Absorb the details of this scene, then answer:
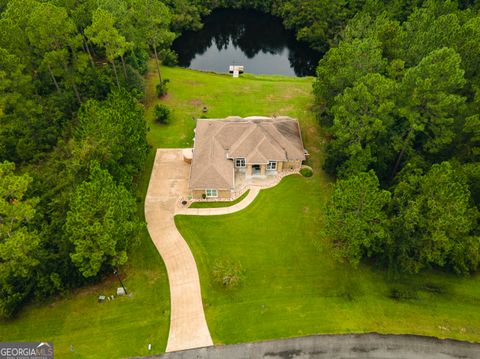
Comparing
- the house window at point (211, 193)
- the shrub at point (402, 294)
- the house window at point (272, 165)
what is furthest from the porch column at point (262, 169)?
the shrub at point (402, 294)

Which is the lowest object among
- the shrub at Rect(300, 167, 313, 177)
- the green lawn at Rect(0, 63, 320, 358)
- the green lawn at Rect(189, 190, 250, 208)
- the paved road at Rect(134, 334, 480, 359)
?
the paved road at Rect(134, 334, 480, 359)

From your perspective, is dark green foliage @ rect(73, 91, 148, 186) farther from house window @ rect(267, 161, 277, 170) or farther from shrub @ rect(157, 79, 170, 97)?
shrub @ rect(157, 79, 170, 97)

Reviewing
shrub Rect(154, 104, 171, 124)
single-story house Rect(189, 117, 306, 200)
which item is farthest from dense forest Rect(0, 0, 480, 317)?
single-story house Rect(189, 117, 306, 200)

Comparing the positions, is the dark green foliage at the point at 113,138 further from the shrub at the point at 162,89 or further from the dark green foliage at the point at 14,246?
the shrub at the point at 162,89

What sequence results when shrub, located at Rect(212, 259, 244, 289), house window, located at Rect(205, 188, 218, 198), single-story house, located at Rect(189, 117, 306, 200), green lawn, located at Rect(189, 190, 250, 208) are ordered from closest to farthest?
1. shrub, located at Rect(212, 259, 244, 289)
2. green lawn, located at Rect(189, 190, 250, 208)
3. house window, located at Rect(205, 188, 218, 198)
4. single-story house, located at Rect(189, 117, 306, 200)

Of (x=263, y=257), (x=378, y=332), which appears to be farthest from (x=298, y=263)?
(x=378, y=332)

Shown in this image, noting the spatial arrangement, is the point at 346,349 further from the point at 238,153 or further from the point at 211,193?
the point at 238,153

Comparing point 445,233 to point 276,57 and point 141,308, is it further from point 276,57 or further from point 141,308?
point 276,57
